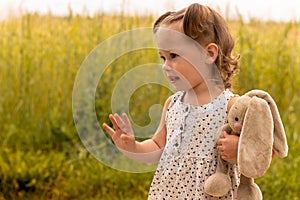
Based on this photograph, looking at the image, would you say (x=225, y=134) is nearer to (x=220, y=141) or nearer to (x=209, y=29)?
(x=220, y=141)

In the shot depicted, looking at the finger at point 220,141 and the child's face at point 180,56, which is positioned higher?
the child's face at point 180,56

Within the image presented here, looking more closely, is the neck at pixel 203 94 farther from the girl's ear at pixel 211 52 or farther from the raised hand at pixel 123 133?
the raised hand at pixel 123 133

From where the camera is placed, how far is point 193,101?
8.49 ft

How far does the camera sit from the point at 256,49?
6188mm

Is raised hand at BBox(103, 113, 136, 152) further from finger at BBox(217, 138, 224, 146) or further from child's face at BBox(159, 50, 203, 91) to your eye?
finger at BBox(217, 138, 224, 146)

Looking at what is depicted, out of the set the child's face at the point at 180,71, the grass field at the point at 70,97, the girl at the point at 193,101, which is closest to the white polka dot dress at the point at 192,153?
the girl at the point at 193,101

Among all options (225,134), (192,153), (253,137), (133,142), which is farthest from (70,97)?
(253,137)

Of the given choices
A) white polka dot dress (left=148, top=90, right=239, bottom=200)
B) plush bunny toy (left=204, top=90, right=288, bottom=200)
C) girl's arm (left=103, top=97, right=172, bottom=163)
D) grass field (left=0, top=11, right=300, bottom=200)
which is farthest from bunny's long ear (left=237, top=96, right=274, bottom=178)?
grass field (left=0, top=11, right=300, bottom=200)

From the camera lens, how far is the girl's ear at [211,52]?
2.50 meters

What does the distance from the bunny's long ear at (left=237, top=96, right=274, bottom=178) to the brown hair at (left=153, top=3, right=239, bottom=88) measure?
0.25 metres

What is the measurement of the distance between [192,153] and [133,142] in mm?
235

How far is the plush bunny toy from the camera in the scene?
2.35 metres

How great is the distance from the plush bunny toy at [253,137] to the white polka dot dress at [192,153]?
74 millimetres

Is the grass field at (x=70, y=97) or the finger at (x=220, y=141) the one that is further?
the grass field at (x=70, y=97)
